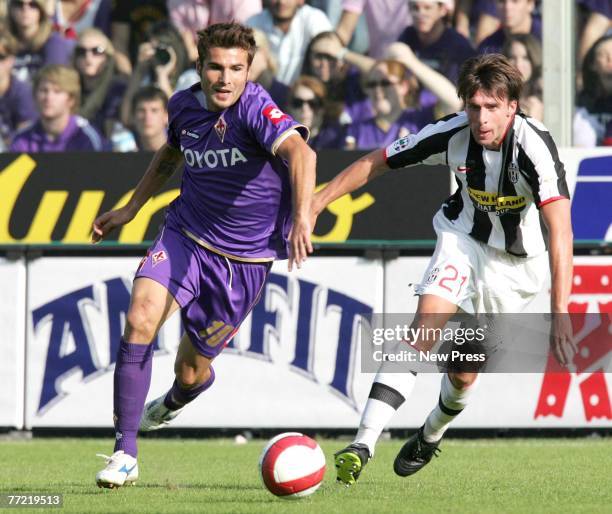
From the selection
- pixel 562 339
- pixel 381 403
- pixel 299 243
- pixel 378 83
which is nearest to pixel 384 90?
pixel 378 83

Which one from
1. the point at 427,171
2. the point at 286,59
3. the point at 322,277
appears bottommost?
the point at 322,277

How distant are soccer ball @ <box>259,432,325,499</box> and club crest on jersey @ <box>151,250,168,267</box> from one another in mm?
1235

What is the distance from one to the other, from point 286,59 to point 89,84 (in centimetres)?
190

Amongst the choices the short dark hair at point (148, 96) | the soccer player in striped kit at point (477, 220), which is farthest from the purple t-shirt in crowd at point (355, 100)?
the soccer player in striped kit at point (477, 220)

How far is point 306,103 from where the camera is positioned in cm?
1137

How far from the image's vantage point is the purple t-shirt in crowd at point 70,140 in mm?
11641

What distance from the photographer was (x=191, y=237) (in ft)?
22.0

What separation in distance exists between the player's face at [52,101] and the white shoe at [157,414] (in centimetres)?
491

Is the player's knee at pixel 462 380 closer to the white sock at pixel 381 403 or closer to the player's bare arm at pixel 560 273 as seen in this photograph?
the white sock at pixel 381 403

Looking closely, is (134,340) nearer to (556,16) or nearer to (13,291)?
(13,291)

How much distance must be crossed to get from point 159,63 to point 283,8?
1.29 meters

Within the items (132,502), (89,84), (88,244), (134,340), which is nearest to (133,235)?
(88,244)

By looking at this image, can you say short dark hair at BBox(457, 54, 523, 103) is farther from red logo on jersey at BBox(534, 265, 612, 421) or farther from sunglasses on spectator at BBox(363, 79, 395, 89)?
sunglasses on spectator at BBox(363, 79, 395, 89)

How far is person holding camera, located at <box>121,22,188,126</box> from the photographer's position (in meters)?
11.7
